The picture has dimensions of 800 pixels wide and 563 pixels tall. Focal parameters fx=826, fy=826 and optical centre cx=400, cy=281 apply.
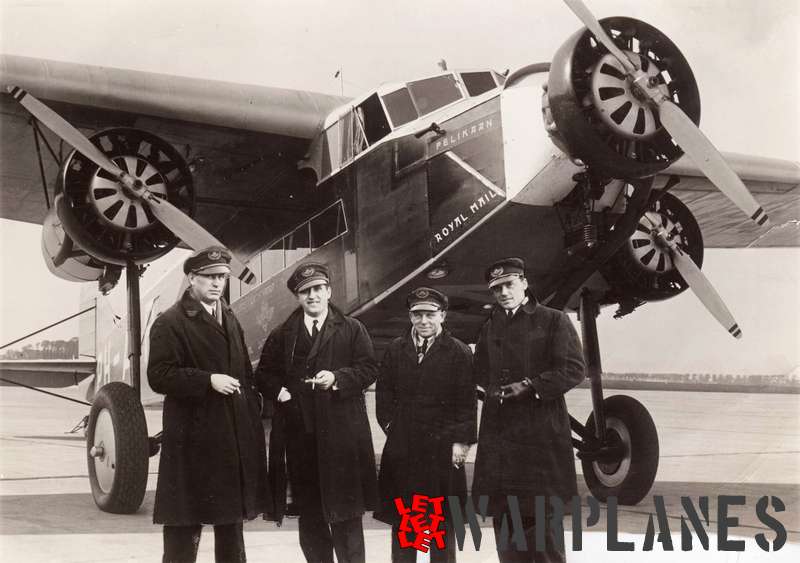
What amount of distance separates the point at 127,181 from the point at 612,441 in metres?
4.68

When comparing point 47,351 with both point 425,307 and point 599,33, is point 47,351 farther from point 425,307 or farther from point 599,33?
point 599,33

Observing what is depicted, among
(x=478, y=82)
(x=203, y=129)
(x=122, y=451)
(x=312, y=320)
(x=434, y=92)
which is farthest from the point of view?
(x=203, y=129)

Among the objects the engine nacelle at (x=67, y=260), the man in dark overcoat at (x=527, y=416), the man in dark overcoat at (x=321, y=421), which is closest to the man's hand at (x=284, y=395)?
the man in dark overcoat at (x=321, y=421)

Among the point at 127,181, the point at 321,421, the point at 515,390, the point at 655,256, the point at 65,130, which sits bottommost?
the point at 321,421

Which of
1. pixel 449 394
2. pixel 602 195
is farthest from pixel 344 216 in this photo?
pixel 449 394

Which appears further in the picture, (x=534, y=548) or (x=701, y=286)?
(x=701, y=286)

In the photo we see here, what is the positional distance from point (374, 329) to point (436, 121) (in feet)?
6.26

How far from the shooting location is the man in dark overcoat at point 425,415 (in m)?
4.62

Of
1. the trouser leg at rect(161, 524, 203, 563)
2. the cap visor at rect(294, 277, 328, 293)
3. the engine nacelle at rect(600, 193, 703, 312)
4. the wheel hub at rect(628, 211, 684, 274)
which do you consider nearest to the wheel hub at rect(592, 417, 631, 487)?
the engine nacelle at rect(600, 193, 703, 312)

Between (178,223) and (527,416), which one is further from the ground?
(178,223)

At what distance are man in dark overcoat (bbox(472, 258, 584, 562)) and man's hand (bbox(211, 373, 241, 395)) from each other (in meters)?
1.39

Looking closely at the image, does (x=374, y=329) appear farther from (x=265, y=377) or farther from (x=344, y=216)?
(x=265, y=377)

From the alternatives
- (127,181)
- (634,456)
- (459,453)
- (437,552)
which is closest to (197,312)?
(459,453)

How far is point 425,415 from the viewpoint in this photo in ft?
15.3
